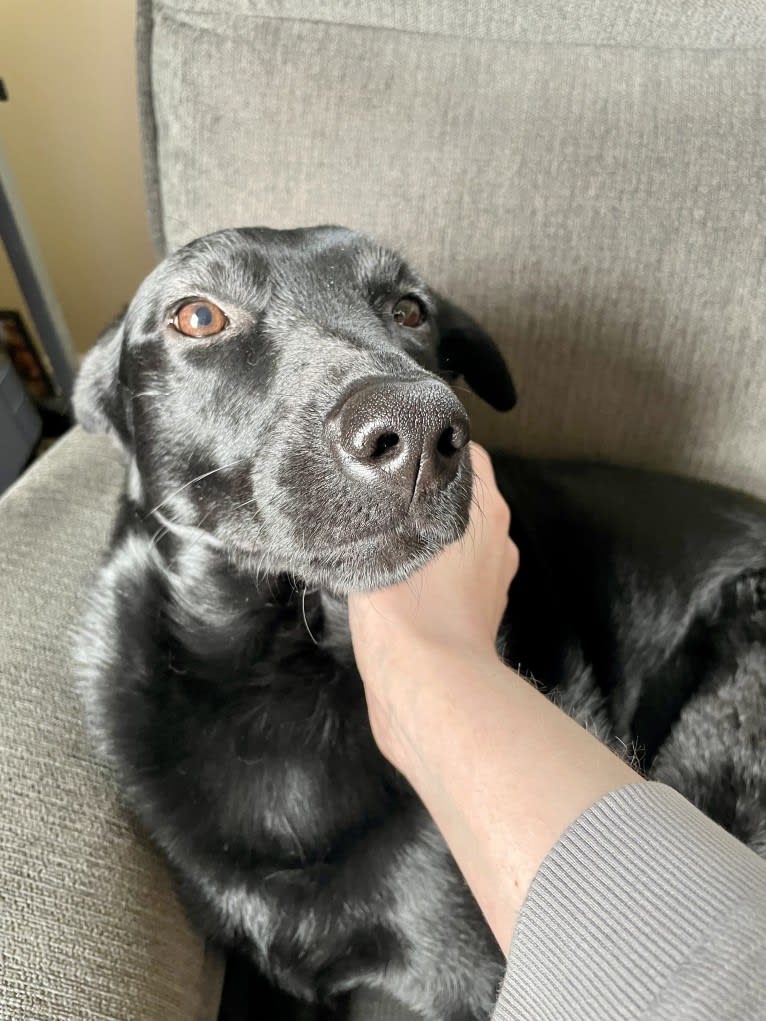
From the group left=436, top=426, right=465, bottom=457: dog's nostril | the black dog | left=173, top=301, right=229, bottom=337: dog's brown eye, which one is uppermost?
left=436, top=426, right=465, bottom=457: dog's nostril

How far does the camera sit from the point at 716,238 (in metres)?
1.32

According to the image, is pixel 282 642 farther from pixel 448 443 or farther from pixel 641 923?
pixel 641 923

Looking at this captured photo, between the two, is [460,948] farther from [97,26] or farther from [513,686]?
[97,26]

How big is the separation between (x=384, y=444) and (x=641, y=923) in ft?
1.60

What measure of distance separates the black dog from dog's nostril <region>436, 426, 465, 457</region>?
0.04m

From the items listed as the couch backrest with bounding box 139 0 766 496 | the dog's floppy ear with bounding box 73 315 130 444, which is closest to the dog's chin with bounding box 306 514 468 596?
the dog's floppy ear with bounding box 73 315 130 444

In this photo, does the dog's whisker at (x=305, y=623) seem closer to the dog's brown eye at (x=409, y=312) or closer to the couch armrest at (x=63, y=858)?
the couch armrest at (x=63, y=858)

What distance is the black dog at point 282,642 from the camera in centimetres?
95

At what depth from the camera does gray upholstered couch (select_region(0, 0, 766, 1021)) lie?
50.7 inches

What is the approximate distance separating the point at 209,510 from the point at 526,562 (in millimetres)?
673

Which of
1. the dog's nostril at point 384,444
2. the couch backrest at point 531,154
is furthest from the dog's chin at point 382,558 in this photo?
the couch backrest at point 531,154

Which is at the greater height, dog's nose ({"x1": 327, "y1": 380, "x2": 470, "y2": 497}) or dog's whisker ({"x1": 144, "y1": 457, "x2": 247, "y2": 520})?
dog's nose ({"x1": 327, "y1": 380, "x2": 470, "y2": 497})

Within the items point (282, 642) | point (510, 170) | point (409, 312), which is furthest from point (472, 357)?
point (282, 642)

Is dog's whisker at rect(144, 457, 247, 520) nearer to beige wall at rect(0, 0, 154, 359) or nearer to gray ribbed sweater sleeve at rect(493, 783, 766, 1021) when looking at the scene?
gray ribbed sweater sleeve at rect(493, 783, 766, 1021)
